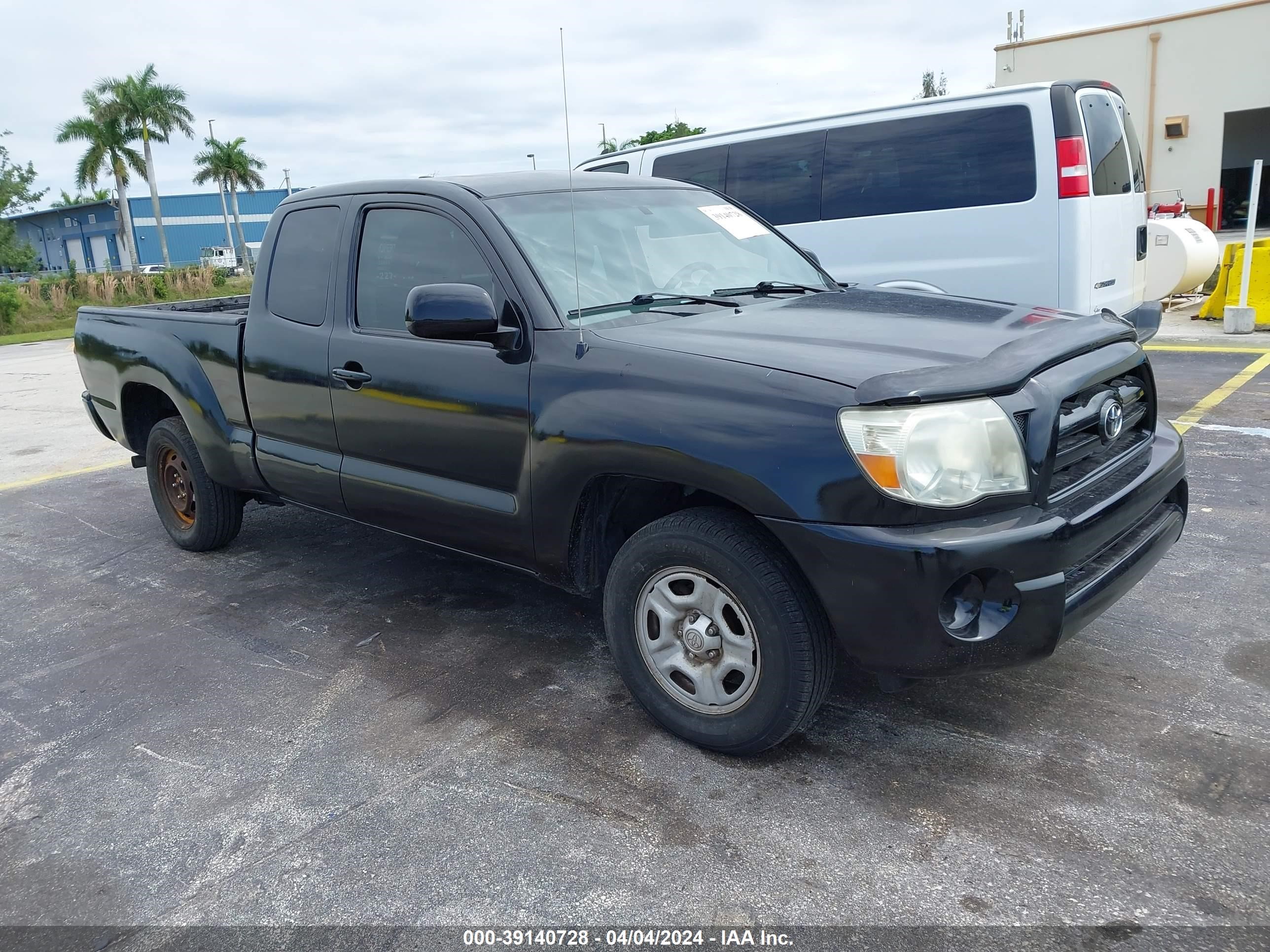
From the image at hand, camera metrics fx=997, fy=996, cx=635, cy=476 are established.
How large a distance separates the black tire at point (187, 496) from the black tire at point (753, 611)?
2859 millimetres

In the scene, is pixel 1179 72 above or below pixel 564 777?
above

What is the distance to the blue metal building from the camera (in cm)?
7988

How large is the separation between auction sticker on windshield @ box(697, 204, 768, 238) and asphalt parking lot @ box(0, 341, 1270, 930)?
1720 mm

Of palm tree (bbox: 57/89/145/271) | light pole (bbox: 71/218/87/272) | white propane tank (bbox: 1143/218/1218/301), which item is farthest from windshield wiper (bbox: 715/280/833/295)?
light pole (bbox: 71/218/87/272)

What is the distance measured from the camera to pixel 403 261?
3.81m

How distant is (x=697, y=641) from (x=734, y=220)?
2085 millimetres

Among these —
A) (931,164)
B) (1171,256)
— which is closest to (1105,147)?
(931,164)

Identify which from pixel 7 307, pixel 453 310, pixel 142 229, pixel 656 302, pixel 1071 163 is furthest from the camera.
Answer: pixel 142 229

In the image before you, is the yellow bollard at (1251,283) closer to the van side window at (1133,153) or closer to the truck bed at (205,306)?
the van side window at (1133,153)

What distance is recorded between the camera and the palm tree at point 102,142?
177 ft

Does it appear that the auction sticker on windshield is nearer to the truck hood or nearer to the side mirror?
the truck hood

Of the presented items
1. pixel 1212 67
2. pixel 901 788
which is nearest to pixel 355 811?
pixel 901 788

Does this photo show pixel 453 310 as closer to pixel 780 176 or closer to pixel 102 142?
pixel 780 176

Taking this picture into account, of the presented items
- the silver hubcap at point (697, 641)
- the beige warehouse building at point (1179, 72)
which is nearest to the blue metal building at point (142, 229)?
the beige warehouse building at point (1179, 72)
